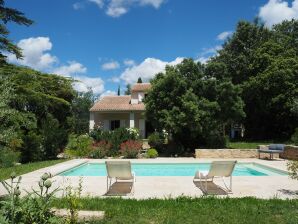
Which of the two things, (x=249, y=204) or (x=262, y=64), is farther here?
(x=262, y=64)

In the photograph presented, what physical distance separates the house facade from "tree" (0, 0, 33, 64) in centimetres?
2455

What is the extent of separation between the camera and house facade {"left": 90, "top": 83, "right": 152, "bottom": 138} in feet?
131

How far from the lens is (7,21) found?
14.8 metres

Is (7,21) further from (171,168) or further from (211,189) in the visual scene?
(171,168)

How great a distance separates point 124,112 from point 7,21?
85.5ft

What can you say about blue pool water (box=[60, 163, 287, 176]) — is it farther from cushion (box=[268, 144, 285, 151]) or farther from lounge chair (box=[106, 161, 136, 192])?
lounge chair (box=[106, 161, 136, 192])

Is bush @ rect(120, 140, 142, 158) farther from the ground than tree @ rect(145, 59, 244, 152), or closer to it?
closer to it

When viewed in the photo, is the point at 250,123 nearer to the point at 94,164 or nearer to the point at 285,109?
the point at 285,109

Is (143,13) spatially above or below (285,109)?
above

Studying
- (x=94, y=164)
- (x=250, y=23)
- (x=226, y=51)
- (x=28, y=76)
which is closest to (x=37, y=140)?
(x=94, y=164)

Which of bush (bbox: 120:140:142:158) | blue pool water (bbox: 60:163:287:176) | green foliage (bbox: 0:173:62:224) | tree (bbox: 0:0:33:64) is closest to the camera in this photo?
green foliage (bbox: 0:173:62:224)

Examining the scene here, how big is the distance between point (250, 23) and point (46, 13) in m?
33.8

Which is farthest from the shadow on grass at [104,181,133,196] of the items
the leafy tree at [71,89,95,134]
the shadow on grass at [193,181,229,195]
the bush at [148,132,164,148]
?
the leafy tree at [71,89,95,134]

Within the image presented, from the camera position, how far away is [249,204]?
27.5 ft
